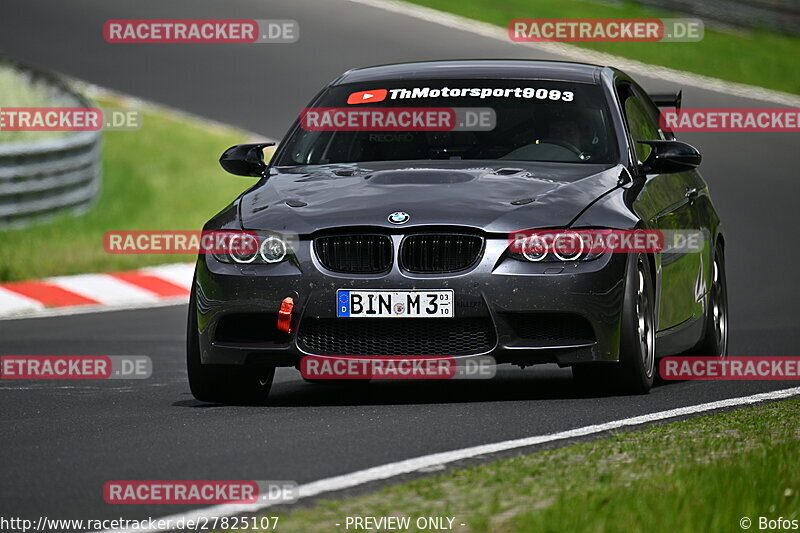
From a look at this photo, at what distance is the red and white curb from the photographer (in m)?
15.1

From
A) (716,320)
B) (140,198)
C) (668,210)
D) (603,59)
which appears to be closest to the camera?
(668,210)

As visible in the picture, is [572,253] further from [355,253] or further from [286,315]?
[286,315]

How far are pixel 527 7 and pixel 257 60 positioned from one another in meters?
5.45

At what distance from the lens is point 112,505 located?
580 cm

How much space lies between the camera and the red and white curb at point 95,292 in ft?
49.5

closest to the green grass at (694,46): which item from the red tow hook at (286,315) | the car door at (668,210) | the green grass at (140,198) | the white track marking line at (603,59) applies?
the white track marking line at (603,59)

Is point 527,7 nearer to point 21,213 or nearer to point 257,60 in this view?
point 257,60

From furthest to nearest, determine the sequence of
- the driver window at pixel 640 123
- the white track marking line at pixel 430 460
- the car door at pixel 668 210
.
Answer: the driver window at pixel 640 123 → the car door at pixel 668 210 → the white track marking line at pixel 430 460

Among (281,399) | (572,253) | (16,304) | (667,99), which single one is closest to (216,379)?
(281,399)

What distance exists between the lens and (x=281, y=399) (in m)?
9.17

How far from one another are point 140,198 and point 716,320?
1146cm

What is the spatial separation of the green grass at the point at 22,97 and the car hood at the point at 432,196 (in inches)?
505

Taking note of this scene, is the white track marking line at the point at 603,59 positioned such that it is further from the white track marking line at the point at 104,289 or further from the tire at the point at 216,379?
the tire at the point at 216,379

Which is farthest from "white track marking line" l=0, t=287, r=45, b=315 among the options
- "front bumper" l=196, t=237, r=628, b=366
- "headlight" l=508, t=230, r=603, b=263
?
"headlight" l=508, t=230, r=603, b=263
